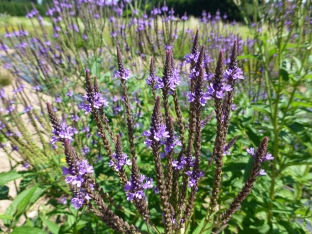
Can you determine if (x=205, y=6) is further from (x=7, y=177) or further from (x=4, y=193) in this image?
(x=7, y=177)

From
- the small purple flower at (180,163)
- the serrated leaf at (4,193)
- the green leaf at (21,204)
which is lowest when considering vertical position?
the serrated leaf at (4,193)

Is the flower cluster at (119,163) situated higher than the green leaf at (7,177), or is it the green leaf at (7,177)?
the flower cluster at (119,163)

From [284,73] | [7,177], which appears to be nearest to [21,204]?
[7,177]

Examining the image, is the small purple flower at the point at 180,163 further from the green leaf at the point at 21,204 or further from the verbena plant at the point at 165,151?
the green leaf at the point at 21,204

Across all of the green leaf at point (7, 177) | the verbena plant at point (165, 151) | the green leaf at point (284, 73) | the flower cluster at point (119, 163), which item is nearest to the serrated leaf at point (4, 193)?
the green leaf at point (7, 177)

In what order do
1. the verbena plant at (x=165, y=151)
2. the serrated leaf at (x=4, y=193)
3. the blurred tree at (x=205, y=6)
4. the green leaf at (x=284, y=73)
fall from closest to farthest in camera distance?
the verbena plant at (x=165, y=151) < the green leaf at (x=284, y=73) < the serrated leaf at (x=4, y=193) < the blurred tree at (x=205, y=6)

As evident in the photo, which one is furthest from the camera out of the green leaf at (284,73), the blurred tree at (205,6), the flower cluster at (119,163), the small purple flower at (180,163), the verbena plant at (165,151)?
the blurred tree at (205,6)

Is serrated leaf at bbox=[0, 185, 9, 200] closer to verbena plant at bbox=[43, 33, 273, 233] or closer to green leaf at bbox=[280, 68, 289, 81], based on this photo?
verbena plant at bbox=[43, 33, 273, 233]

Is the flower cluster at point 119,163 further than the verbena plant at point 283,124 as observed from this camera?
No

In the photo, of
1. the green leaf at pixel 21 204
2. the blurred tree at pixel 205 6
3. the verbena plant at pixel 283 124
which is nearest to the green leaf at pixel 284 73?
the verbena plant at pixel 283 124
